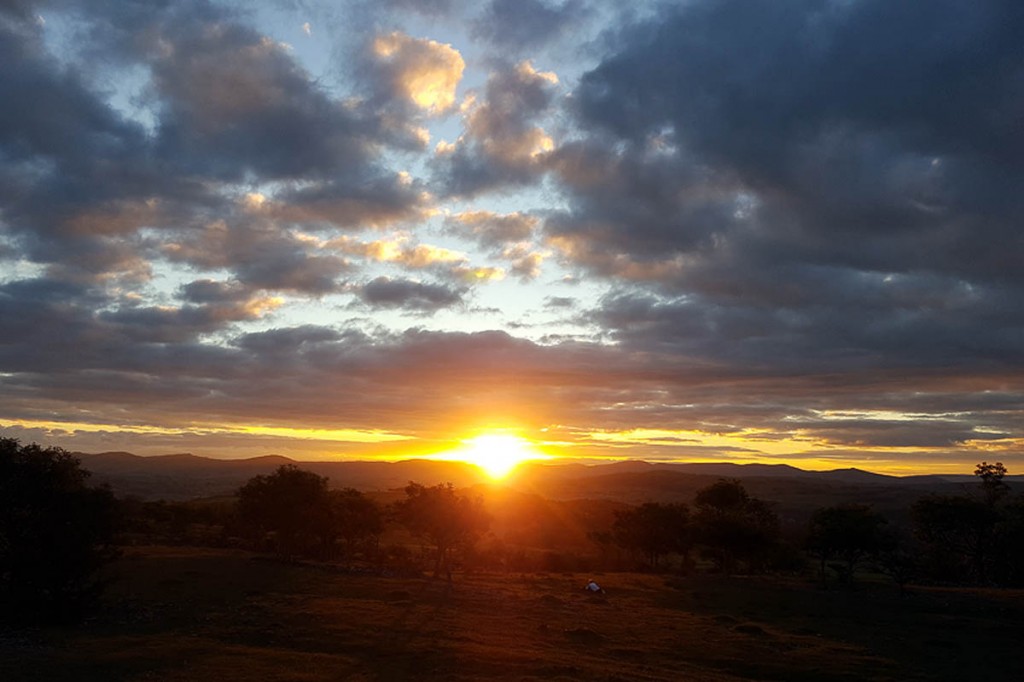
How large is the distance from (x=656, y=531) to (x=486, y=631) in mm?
55452

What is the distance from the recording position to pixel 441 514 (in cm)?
6500

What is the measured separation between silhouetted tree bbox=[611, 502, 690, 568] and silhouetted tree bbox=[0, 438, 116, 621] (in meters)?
63.7

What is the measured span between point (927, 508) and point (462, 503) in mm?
57412

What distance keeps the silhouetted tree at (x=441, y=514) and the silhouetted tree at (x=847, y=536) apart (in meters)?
35.4

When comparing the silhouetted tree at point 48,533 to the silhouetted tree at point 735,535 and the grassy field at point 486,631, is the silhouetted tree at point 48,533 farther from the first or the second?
the silhouetted tree at point 735,535

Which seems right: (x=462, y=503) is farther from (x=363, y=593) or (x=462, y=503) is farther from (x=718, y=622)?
(x=718, y=622)

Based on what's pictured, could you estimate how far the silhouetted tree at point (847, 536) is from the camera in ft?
242

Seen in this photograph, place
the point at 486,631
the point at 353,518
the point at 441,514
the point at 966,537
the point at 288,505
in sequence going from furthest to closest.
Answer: the point at 966,537 → the point at 353,518 → the point at 288,505 → the point at 441,514 → the point at 486,631

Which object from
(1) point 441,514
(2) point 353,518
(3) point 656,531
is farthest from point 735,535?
(2) point 353,518

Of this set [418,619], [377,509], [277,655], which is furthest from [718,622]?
[377,509]

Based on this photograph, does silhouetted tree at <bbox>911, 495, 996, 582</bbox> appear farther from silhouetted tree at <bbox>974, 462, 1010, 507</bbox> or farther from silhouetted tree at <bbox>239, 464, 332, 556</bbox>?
silhouetted tree at <bbox>239, 464, 332, 556</bbox>

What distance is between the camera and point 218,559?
59.7 metres

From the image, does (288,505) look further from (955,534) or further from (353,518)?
(955,534)

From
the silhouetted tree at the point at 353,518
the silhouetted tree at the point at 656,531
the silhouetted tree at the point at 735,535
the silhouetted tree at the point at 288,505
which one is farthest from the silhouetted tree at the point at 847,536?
the silhouetted tree at the point at 288,505
